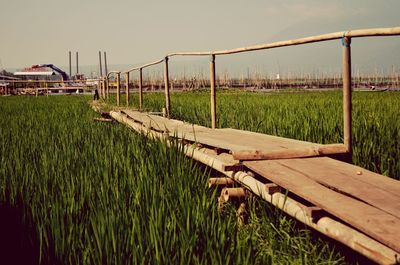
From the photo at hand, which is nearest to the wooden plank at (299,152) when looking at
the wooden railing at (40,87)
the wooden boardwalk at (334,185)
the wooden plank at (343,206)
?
the wooden boardwalk at (334,185)

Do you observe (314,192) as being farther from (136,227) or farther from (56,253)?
(56,253)

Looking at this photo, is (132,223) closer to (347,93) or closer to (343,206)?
(343,206)

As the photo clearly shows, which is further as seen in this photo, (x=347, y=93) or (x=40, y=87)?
(x=40, y=87)

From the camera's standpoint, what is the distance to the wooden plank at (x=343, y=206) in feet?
5.35

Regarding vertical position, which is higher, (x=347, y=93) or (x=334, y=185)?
(x=347, y=93)

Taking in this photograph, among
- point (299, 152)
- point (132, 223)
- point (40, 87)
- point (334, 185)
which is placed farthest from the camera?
point (40, 87)

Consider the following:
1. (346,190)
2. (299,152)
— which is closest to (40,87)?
(299,152)

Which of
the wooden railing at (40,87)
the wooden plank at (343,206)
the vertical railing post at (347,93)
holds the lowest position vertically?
the wooden plank at (343,206)

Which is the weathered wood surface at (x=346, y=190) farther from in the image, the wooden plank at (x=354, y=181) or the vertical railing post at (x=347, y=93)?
the vertical railing post at (x=347, y=93)

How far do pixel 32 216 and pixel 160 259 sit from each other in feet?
2.98

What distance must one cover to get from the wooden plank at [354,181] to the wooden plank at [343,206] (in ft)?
0.15

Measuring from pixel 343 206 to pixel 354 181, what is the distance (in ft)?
1.63

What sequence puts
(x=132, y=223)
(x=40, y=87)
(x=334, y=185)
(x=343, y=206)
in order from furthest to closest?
(x=40, y=87)
(x=334, y=185)
(x=132, y=223)
(x=343, y=206)

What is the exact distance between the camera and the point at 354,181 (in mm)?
2424
